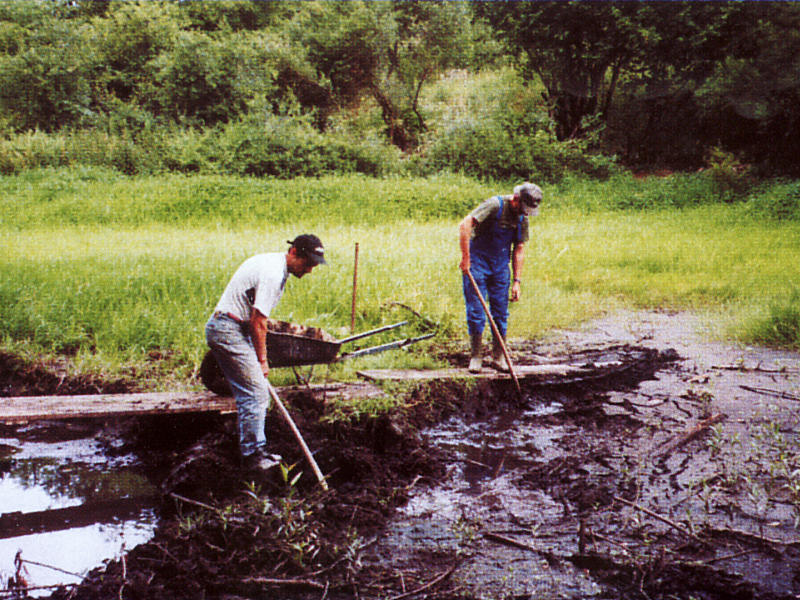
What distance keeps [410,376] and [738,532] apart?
8.77 feet

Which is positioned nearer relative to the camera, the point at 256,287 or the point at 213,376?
the point at 256,287

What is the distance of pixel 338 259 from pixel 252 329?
503cm

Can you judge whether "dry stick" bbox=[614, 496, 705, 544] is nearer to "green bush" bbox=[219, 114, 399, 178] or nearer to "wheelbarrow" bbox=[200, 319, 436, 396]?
"wheelbarrow" bbox=[200, 319, 436, 396]

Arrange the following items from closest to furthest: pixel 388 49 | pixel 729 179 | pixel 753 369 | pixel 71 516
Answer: pixel 71 516
pixel 753 369
pixel 729 179
pixel 388 49

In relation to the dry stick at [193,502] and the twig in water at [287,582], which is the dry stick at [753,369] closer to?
the twig in water at [287,582]

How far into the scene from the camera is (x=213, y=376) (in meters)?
4.61

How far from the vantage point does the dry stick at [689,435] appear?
183 inches

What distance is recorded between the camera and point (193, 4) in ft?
76.9

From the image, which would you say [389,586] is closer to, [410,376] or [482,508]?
[482,508]

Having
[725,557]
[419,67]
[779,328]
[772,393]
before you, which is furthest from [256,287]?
[419,67]

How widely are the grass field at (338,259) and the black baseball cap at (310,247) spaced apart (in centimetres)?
198

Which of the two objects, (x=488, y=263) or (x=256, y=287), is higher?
(x=256, y=287)

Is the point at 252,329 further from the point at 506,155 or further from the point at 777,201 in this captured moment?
the point at 506,155

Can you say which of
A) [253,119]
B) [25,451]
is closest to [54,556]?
[25,451]
